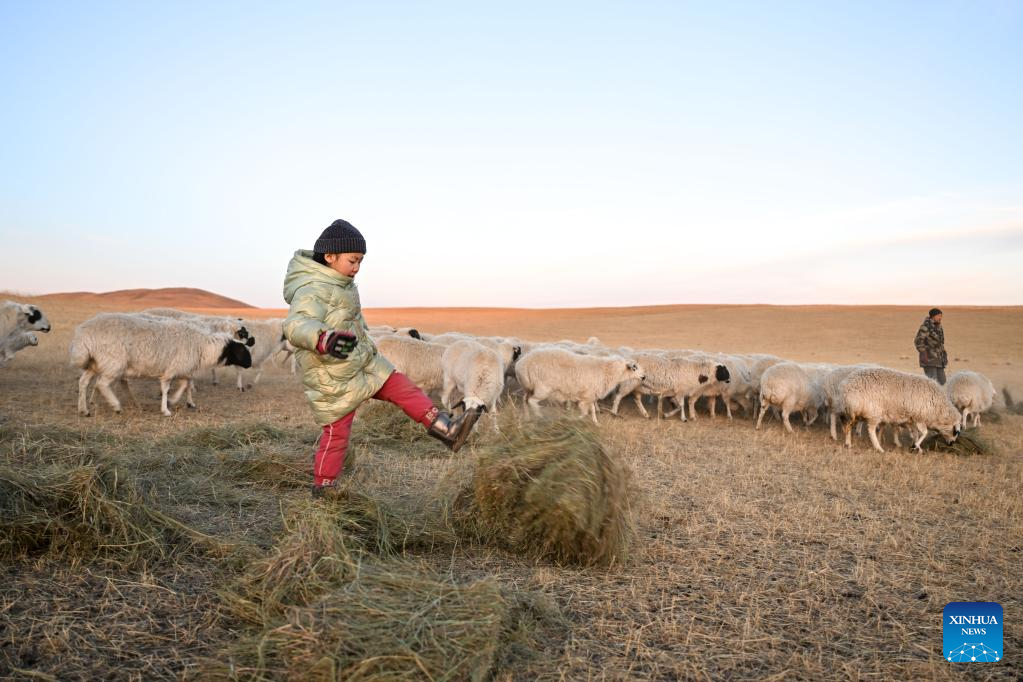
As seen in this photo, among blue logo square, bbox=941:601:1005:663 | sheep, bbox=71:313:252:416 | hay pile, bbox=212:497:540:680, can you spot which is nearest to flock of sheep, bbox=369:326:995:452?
sheep, bbox=71:313:252:416

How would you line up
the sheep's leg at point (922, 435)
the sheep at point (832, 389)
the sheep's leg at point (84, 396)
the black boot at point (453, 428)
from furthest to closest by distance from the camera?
the sheep at point (832, 389) → the sheep's leg at point (922, 435) → the sheep's leg at point (84, 396) → the black boot at point (453, 428)

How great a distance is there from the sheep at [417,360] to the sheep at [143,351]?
2867mm

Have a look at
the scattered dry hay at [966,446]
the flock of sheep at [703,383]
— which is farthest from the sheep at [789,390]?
the scattered dry hay at [966,446]

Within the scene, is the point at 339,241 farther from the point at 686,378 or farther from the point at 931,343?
the point at 931,343

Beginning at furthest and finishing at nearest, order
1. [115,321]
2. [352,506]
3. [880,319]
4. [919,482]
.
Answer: [880,319], [115,321], [919,482], [352,506]

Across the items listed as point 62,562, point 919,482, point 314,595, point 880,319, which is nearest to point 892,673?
point 314,595

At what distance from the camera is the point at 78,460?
525cm

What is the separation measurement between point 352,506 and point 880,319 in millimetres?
52939

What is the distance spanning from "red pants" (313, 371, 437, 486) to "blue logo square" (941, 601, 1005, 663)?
12.6ft

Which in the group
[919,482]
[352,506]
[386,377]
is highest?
[386,377]

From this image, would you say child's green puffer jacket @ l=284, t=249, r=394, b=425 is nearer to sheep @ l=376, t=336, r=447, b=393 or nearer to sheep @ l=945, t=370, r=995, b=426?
sheep @ l=376, t=336, r=447, b=393

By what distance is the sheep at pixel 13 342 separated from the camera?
43.5ft

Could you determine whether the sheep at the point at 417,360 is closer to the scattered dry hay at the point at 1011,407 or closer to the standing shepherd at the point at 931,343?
the standing shepherd at the point at 931,343

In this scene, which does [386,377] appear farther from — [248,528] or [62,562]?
[62,562]
